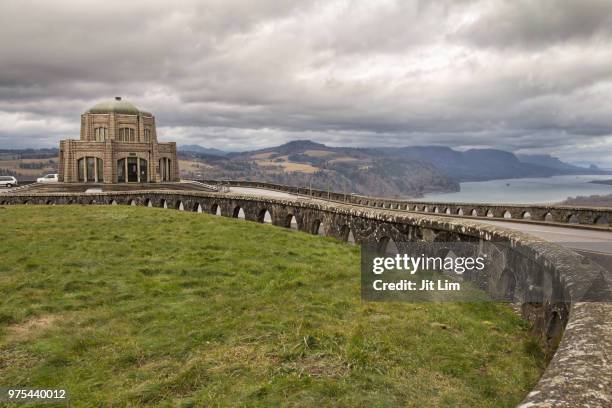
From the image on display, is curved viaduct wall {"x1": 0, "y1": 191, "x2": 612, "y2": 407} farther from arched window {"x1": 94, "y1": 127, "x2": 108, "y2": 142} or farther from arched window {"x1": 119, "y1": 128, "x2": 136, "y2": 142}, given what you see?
arched window {"x1": 94, "y1": 127, "x2": 108, "y2": 142}

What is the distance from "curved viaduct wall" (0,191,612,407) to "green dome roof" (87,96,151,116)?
68716mm

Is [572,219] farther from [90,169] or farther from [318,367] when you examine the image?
[90,169]

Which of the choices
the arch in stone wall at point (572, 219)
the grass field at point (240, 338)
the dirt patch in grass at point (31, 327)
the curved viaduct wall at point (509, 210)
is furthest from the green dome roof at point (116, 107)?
the dirt patch in grass at point (31, 327)

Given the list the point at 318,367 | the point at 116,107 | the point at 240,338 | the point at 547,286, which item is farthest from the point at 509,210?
the point at 116,107

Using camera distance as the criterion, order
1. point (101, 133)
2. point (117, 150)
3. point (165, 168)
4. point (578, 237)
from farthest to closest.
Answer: point (165, 168), point (101, 133), point (117, 150), point (578, 237)

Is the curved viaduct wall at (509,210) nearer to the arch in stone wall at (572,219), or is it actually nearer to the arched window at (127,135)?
the arch in stone wall at (572,219)

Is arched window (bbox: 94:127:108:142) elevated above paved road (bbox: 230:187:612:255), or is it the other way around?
arched window (bbox: 94:127:108:142)

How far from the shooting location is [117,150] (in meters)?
74.6

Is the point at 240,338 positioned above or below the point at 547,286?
below

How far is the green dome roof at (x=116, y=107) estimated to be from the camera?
79562mm

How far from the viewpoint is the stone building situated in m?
73.3

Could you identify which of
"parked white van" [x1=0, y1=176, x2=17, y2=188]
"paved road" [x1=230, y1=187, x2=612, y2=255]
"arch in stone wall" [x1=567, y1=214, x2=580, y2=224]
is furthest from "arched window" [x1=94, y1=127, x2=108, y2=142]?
"arch in stone wall" [x1=567, y1=214, x2=580, y2=224]

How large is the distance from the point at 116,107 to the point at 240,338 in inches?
3257

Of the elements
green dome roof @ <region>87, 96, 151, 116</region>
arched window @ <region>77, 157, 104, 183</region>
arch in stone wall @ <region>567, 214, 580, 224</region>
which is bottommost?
arch in stone wall @ <region>567, 214, 580, 224</region>
